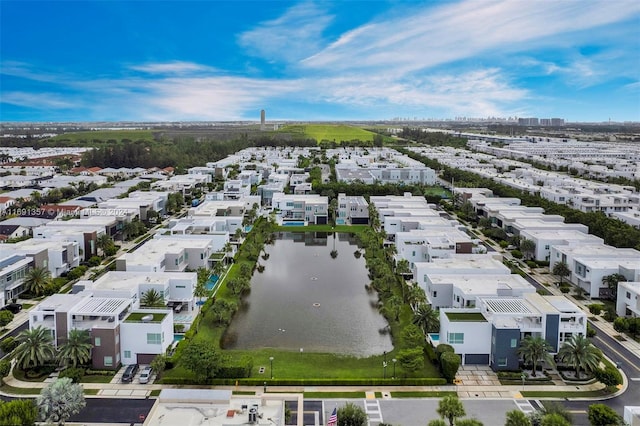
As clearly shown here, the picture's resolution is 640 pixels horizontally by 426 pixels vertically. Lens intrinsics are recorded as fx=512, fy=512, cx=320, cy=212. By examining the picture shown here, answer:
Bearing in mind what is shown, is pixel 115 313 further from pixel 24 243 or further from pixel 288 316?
pixel 24 243

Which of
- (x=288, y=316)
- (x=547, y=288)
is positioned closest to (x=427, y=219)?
(x=547, y=288)

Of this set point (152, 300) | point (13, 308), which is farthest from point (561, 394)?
point (13, 308)

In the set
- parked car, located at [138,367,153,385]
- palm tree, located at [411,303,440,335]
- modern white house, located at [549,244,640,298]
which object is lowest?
parked car, located at [138,367,153,385]

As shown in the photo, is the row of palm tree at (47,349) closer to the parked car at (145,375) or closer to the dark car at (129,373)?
the dark car at (129,373)

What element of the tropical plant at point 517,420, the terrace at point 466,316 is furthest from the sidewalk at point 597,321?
the tropical plant at point 517,420

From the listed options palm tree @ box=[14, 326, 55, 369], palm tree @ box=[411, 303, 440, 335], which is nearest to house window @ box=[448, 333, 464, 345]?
palm tree @ box=[411, 303, 440, 335]

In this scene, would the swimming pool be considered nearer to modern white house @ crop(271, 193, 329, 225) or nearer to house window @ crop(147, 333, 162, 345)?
house window @ crop(147, 333, 162, 345)
